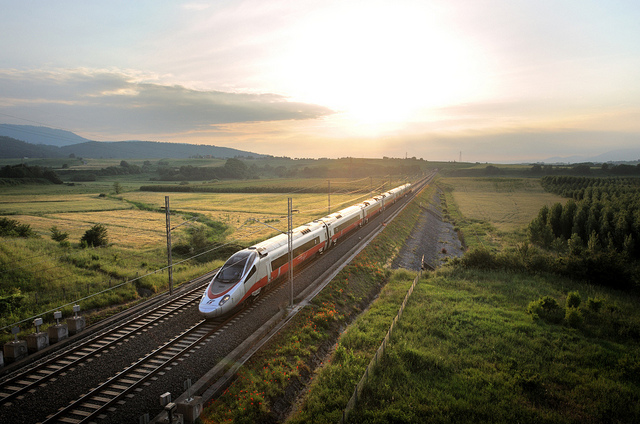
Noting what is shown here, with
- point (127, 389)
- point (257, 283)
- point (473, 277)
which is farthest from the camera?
point (473, 277)

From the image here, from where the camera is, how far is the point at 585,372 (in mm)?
14250

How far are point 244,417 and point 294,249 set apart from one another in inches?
566

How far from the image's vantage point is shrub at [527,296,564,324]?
20.0m

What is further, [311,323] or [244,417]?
[311,323]

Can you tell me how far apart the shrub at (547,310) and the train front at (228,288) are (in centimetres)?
1706

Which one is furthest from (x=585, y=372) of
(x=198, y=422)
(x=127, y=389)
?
(x=127, y=389)

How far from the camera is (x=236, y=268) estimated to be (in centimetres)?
1925

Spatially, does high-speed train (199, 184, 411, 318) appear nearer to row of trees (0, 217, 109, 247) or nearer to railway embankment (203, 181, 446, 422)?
railway embankment (203, 181, 446, 422)

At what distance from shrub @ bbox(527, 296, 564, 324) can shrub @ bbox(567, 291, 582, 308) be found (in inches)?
24.7

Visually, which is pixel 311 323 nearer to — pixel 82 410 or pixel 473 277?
pixel 82 410

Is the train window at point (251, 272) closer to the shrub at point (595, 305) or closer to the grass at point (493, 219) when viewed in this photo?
the shrub at point (595, 305)

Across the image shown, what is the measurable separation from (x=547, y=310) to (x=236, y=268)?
18855 millimetres

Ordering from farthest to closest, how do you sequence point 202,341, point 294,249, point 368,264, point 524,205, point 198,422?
point 524,205
point 368,264
point 294,249
point 202,341
point 198,422

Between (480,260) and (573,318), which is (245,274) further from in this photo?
(480,260)
